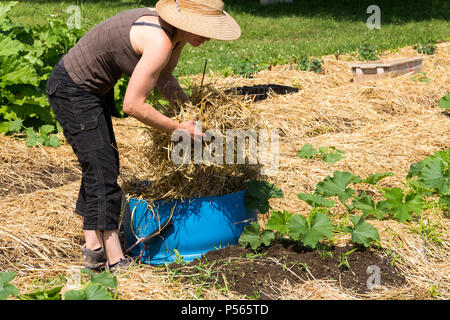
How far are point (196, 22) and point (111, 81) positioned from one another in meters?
0.55

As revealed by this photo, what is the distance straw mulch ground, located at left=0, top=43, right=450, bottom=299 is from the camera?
2879mm

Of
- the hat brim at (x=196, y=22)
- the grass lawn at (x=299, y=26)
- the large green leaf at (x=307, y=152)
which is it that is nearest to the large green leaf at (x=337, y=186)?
the large green leaf at (x=307, y=152)

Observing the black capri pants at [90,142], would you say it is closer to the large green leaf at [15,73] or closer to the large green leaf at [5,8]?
the large green leaf at [15,73]

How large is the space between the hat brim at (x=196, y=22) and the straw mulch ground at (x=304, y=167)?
0.58 meters

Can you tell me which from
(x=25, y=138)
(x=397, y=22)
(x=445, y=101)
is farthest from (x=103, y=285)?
(x=397, y=22)

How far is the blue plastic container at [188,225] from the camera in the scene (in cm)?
310

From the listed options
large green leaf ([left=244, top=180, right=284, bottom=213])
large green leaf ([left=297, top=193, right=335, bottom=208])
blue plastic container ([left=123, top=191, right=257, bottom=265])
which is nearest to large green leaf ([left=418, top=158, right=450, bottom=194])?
large green leaf ([left=297, top=193, right=335, bottom=208])

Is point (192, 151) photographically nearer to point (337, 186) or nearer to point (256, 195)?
point (256, 195)

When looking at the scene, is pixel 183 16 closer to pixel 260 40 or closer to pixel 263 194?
pixel 263 194

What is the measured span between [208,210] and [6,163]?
2187 millimetres

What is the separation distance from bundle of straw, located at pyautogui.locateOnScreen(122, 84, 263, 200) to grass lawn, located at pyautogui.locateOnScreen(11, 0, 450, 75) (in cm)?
324

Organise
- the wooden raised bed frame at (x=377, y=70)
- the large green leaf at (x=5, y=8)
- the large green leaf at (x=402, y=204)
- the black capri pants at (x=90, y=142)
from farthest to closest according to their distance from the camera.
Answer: the wooden raised bed frame at (x=377, y=70) < the large green leaf at (x=5, y=8) < the large green leaf at (x=402, y=204) < the black capri pants at (x=90, y=142)

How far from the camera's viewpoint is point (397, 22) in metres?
13.4

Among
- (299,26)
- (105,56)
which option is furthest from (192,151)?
(299,26)
